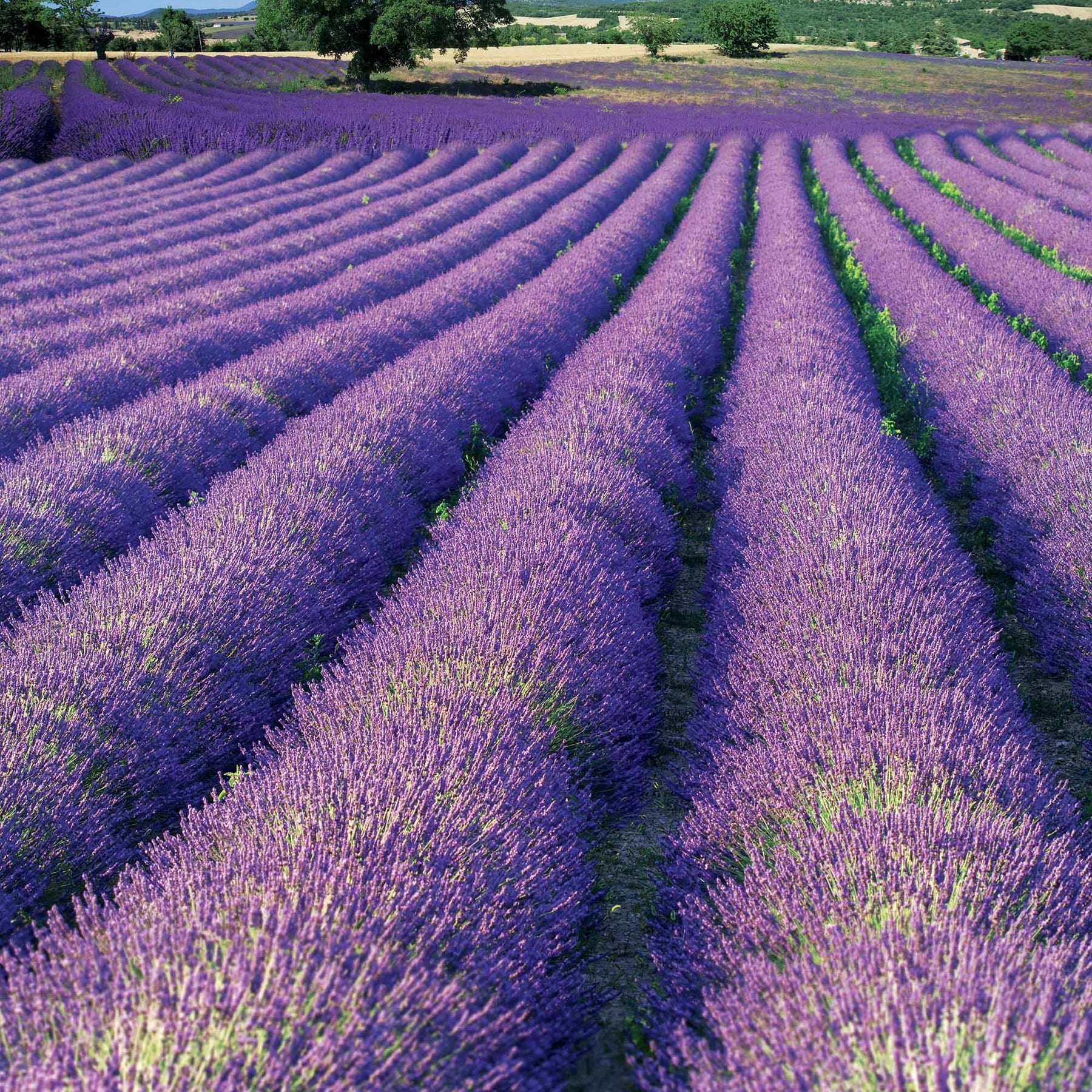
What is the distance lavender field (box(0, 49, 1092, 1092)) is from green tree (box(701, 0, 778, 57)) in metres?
43.2

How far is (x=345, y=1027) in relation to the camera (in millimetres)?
1458

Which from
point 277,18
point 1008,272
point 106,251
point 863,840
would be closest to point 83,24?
point 277,18

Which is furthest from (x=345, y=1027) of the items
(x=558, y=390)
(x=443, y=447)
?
(x=558, y=390)

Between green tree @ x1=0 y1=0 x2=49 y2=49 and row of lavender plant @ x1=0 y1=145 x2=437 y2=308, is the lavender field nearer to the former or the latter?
row of lavender plant @ x1=0 y1=145 x2=437 y2=308

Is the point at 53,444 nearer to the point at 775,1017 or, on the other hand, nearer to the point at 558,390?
the point at 558,390

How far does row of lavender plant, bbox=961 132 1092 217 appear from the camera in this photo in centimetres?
1237

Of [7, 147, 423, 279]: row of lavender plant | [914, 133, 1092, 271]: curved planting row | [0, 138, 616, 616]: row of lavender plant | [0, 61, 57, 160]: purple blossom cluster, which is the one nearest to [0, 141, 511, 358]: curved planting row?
[7, 147, 423, 279]: row of lavender plant

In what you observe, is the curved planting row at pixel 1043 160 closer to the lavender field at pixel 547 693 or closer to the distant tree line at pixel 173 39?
the lavender field at pixel 547 693

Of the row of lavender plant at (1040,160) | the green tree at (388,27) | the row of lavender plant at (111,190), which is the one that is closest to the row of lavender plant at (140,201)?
the row of lavender plant at (111,190)

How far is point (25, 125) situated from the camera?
2064 cm

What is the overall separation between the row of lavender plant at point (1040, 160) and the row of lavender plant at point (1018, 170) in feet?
0.06

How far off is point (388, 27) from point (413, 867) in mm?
31000

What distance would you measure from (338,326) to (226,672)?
455 cm

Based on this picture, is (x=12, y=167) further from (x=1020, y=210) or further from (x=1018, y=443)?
(x=1018, y=443)
